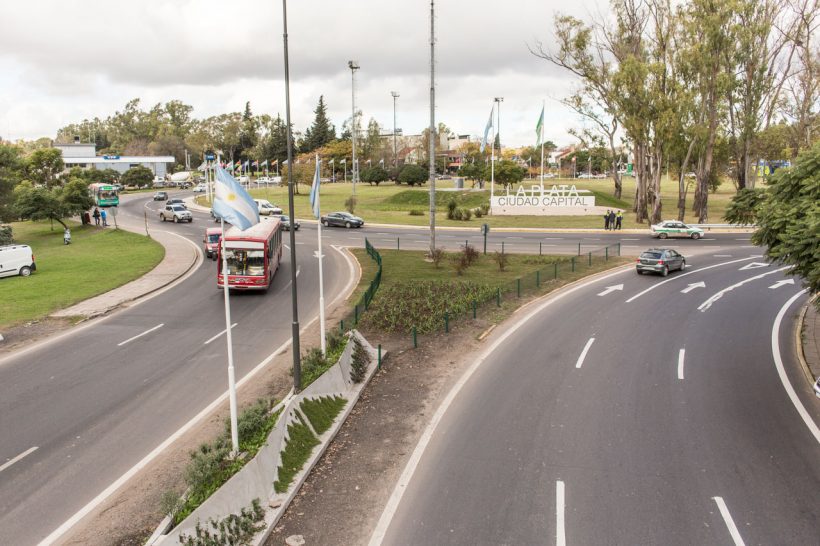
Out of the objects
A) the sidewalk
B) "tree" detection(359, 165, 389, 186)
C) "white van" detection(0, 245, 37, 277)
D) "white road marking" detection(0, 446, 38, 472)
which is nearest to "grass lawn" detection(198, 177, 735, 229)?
"tree" detection(359, 165, 389, 186)

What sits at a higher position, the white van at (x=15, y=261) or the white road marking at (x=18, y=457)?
the white van at (x=15, y=261)

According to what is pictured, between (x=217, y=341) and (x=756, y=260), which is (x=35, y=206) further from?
(x=756, y=260)

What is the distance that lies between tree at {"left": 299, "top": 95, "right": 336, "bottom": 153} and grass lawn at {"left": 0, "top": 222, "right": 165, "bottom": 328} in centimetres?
8645

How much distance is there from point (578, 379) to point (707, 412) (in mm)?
3432

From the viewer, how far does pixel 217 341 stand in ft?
67.0

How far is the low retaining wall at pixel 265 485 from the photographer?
900cm

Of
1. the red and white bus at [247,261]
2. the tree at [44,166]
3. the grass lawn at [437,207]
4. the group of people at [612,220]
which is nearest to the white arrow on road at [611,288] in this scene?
the red and white bus at [247,261]

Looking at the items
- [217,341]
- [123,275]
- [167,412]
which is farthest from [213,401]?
[123,275]

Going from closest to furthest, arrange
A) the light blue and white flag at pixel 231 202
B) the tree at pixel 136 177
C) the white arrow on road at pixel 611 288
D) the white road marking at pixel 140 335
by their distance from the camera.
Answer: the light blue and white flag at pixel 231 202, the white road marking at pixel 140 335, the white arrow on road at pixel 611 288, the tree at pixel 136 177

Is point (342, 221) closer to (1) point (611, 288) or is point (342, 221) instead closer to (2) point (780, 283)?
(1) point (611, 288)

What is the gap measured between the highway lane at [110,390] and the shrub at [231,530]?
10.4 feet

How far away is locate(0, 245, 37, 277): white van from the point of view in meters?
32.6

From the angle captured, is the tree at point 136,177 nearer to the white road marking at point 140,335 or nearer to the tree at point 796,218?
the white road marking at point 140,335

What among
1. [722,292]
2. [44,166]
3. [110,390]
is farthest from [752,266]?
[44,166]
